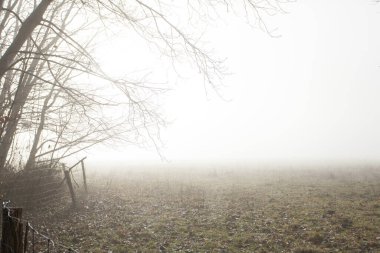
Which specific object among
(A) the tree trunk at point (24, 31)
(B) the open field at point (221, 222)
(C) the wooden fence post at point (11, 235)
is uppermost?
(A) the tree trunk at point (24, 31)

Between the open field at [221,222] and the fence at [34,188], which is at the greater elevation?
the fence at [34,188]

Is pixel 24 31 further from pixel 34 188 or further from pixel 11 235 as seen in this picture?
pixel 34 188

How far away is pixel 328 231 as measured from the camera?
1075 cm

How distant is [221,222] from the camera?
12445 millimetres

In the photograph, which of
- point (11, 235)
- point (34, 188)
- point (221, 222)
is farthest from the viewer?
point (34, 188)

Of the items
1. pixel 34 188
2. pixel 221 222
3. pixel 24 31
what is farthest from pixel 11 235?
pixel 34 188

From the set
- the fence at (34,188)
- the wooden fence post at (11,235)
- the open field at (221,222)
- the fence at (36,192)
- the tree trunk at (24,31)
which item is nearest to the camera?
the wooden fence post at (11,235)

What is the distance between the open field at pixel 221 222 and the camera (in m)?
9.87

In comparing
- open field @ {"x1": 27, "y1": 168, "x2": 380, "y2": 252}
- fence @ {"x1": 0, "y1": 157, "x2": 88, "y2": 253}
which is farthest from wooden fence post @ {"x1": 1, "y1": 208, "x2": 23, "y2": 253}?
open field @ {"x1": 27, "y1": 168, "x2": 380, "y2": 252}

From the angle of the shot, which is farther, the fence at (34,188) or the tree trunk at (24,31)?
the fence at (34,188)

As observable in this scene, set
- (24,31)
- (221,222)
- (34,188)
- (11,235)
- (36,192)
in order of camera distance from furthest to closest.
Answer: (36,192)
(34,188)
(221,222)
(24,31)
(11,235)

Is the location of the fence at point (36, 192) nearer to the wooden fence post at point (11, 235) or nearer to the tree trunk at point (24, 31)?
the wooden fence post at point (11, 235)

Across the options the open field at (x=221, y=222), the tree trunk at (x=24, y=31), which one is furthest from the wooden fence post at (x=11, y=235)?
the open field at (x=221, y=222)

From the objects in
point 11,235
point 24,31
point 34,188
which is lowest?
point 11,235
